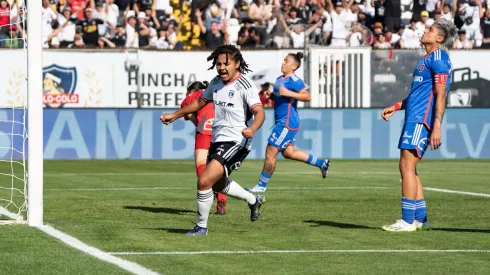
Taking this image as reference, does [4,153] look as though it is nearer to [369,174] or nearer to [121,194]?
[369,174]

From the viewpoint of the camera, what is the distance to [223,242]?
34.1ft

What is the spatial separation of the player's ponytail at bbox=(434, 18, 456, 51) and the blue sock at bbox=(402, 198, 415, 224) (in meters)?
1.61

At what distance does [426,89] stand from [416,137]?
19.6 inches

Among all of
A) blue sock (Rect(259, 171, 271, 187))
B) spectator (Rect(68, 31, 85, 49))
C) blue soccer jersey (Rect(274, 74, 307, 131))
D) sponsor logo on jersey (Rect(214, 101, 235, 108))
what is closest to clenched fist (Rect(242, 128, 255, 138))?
sponsor logo on jersey (Rect(214, 101, 235, 108))

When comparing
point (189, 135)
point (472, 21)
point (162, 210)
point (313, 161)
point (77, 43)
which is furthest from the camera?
point (472, 21)

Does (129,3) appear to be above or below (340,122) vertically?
above

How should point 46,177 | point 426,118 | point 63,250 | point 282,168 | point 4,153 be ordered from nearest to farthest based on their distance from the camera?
point 63,250
point 426,118
point 46,177
point 282,168
point 4,153

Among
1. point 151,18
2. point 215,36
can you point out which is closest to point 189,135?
point 215,36

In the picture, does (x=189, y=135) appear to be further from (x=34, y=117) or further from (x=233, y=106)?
(x=233, y=106)

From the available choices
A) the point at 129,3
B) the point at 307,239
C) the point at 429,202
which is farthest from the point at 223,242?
the point at 129,3

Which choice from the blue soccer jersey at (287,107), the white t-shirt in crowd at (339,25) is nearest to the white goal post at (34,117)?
the blue soccer jersey at (287,107)

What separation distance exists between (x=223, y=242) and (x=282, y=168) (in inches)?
608

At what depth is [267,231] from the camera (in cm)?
1148

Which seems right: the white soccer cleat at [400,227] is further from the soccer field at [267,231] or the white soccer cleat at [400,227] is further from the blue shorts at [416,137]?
the blue shorts at [416,137]
